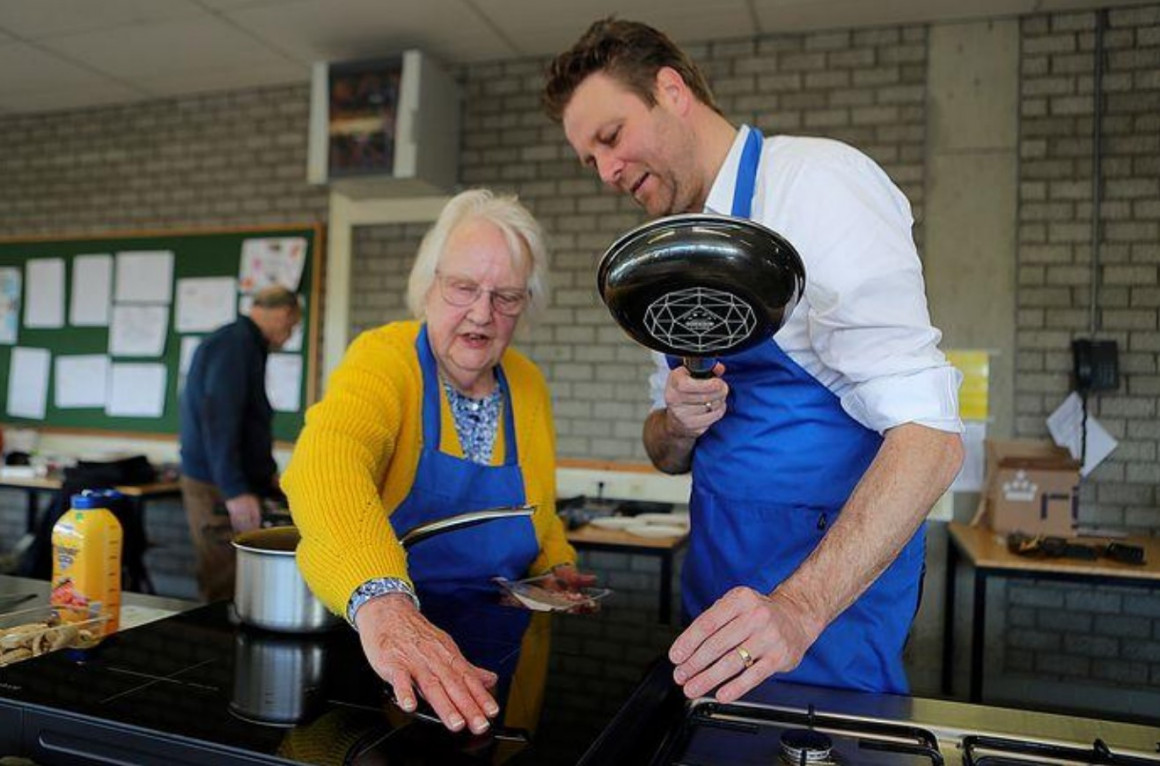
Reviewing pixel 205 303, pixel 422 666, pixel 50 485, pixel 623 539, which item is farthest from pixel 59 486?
pixel 422 666

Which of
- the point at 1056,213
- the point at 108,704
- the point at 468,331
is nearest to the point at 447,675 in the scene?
the point at 108,704

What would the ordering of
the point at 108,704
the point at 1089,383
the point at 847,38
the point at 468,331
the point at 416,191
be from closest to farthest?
the point at 108,704 → the point at 468,331 → the point at 1089,383 → the point at 847,38 → the point at 416,191

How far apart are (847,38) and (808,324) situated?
3341 mm

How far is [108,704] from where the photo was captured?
894 mm

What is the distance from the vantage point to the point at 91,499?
1421 mm

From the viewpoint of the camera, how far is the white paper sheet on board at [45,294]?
5.58 meters

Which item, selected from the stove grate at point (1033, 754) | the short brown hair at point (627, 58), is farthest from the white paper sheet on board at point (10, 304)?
the stove grate at point (1033, 754)

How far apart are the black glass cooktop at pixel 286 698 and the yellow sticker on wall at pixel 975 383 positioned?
10.1ft

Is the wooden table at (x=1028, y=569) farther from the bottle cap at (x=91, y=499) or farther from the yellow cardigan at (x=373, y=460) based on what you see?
the bottle cap at (x=91, y=499)

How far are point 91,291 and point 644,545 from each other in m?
4.14

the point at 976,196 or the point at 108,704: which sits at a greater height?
the point at 976,196

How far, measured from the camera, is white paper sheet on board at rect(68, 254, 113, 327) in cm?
543

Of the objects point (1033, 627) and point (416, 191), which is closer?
point (1033, 627)

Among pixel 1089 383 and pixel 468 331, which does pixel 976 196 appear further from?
pixel 468 331
